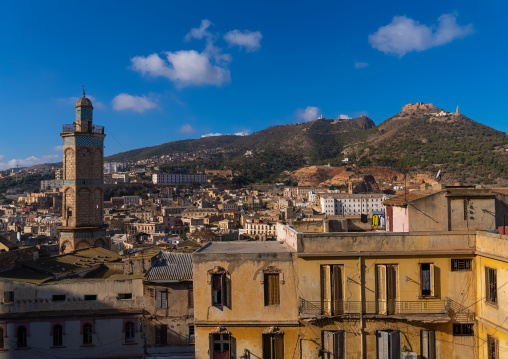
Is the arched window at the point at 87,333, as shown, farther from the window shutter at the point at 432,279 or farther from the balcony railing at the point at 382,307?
the window shutter at the point at 432,279

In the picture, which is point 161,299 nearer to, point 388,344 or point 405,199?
point 388,344

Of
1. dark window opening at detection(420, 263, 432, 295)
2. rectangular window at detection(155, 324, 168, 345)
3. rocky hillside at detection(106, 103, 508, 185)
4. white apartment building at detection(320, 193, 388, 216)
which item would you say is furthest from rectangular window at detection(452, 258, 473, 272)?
rocky hillside at detection(106, 103, 508, 185)

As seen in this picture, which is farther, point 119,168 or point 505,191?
point 119,168

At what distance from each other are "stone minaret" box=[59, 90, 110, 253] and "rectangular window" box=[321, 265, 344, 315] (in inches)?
560

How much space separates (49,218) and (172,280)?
78.3m

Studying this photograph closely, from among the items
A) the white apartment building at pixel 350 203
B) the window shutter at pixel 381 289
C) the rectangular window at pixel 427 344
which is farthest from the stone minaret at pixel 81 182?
the white apartment building at pixel 350 203

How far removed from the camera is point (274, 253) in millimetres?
→ 9281

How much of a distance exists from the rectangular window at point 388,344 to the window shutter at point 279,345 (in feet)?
6.28

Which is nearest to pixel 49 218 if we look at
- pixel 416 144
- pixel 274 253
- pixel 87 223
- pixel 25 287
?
pixel 87 223

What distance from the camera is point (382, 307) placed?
357 inches

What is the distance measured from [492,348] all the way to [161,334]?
916 cm

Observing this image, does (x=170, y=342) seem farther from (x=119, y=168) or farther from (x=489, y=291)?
(x=119, y=168)

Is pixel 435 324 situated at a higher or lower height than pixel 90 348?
higher

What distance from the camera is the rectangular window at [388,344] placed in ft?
29.1
